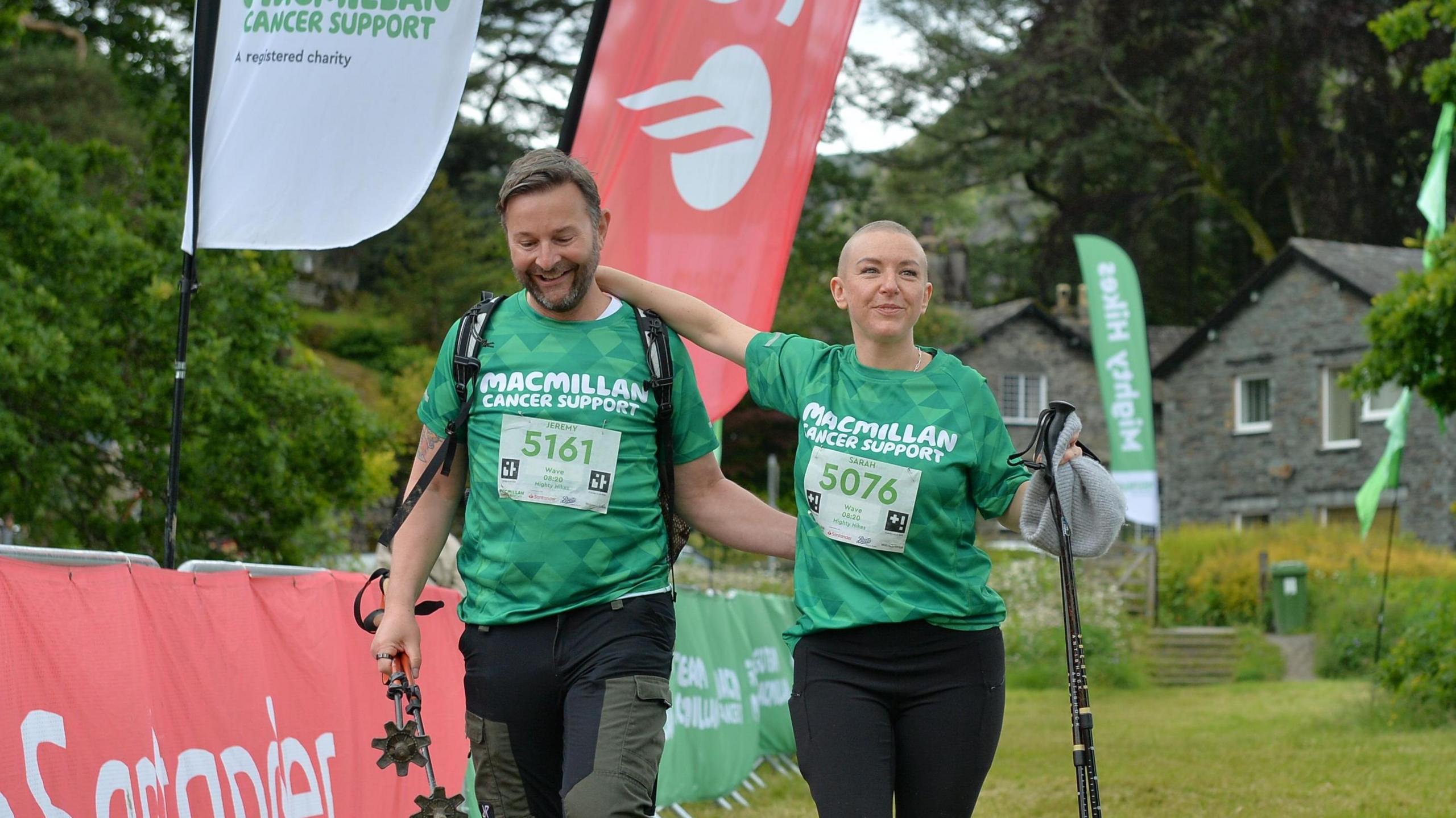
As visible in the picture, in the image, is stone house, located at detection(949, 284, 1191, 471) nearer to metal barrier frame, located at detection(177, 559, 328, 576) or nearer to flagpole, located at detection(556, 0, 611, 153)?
flagpole, located at detection(556, 0, 611, 153)

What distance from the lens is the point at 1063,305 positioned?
5425 centimetres

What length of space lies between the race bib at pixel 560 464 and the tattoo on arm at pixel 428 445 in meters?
0.32

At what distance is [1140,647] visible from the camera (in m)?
30.0

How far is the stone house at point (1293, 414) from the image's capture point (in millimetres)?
40750

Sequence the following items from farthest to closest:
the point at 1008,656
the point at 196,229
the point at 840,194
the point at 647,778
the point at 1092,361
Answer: the point at 1092,361, the point at 840,194, the point at 1008,656, the point at 196,229, the point at 647,778

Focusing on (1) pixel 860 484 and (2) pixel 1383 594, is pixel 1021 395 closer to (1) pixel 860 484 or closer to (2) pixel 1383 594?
(2) pixel 1383 594

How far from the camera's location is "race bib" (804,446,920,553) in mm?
4227

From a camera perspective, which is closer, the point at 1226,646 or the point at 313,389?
the point at 313,389

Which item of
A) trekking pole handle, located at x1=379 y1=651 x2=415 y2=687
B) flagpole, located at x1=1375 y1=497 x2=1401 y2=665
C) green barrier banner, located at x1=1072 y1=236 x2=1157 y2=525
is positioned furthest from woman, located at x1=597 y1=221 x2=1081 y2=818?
green barrier banner, located at x1=1072 y1=236 x2=1157 y2=525

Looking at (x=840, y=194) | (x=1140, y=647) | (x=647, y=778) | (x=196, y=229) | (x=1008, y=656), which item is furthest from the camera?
(x=840, y=194)

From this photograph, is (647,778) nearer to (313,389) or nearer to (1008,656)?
(313,389)

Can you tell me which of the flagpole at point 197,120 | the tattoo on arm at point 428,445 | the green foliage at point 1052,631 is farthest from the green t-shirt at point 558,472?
the green foliage at point 1052,631

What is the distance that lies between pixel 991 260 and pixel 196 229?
53.7m

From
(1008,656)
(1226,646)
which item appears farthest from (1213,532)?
(1008,656)
